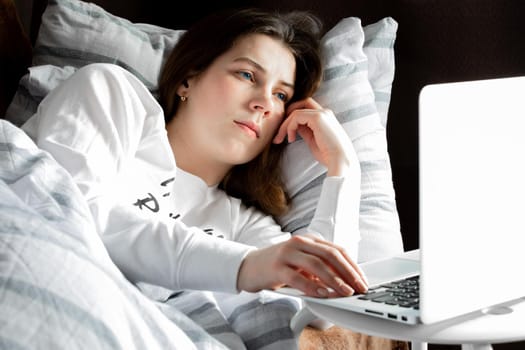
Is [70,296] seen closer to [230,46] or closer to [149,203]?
[149,203]

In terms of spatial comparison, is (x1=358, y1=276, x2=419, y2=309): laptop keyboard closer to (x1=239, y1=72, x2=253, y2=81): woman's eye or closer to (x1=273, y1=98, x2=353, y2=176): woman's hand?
(x1=273, y1=98, x2=353, y2=176): woman's hand

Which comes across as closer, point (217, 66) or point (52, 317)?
point (52, 317)

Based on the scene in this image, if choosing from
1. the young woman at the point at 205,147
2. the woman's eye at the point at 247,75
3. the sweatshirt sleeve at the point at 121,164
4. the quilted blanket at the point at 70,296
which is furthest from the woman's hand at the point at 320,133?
the quilted blanket at the point at 70,296

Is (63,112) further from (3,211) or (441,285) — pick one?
(441,285)

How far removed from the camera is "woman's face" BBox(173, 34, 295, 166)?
1608 mm

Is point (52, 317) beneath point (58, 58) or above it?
beneath

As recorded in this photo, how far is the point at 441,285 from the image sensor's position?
0.88 m

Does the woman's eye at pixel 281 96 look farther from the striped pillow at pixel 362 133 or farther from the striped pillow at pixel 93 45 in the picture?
the striped pillow at pixel 93 45

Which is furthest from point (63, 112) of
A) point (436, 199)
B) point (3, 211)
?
point (436, 199)

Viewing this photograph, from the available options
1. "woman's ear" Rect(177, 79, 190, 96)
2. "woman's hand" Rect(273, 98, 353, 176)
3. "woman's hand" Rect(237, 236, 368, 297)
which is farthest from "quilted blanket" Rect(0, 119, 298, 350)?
"woman's ear" Rect(177, 79, 190, 96)

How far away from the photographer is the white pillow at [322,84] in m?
1.69

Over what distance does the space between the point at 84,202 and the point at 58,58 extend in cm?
75

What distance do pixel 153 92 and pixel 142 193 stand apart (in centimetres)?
38

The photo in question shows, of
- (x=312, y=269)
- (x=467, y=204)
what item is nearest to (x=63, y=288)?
(x=312, y=269)
